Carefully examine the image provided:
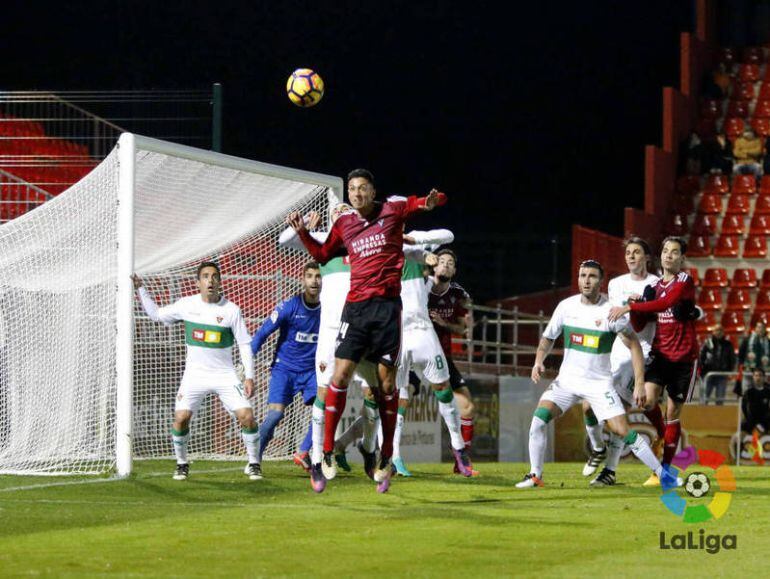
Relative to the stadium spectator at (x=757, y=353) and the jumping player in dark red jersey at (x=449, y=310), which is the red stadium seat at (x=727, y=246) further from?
the jumping player in dark red jersey at (x=449, y=310)

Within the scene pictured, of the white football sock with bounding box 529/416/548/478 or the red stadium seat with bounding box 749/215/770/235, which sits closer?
the white football sock with bounding box 529/416/548/478

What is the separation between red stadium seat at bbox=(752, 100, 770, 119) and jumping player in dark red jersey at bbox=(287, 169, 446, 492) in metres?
18.5

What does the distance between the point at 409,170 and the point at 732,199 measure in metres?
5.63

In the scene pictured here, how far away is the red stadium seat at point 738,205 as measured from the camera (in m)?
23.9

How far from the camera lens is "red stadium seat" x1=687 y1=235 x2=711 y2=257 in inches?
919

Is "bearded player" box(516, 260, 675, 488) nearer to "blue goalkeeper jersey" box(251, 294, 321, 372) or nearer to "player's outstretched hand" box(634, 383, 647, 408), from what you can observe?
"player's outstretched hand" box(634, 383, 647, 408)

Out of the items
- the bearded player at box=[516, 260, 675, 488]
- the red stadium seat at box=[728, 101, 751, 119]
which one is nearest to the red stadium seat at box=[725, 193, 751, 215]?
the red stadium seat at box=[728, 101, 751, 119]

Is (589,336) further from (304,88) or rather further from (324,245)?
(304,88)

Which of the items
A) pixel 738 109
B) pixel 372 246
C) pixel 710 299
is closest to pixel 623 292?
pixel 372 246

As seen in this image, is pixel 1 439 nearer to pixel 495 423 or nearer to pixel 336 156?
pixel 495 423

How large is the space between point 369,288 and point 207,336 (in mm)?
2388

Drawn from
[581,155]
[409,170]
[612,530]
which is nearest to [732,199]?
[581,155]

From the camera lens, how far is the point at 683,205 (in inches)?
962

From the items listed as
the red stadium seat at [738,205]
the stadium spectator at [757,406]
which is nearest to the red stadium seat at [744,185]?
the red stadium seat at [738,205]
